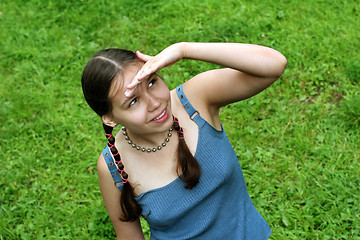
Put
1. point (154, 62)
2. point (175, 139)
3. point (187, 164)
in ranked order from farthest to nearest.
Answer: point (175, 139) → point (187, 164) → point (154, 62)

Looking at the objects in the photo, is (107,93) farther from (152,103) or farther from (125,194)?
(125,194)

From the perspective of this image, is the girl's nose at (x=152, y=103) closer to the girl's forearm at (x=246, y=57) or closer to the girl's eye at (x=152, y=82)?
the girl's eye at (x=152, y=82)

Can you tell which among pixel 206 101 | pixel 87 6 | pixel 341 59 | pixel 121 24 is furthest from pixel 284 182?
pixel 87 6

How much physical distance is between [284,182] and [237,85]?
196 cm

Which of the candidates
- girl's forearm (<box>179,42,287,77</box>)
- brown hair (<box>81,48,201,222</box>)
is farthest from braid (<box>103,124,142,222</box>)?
girl's forearm (<box>179,42,287,77</box>)

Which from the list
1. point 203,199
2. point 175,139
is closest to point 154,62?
point 175,139

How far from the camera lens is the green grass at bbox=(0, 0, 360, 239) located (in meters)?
3.68

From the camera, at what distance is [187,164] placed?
2098 mm

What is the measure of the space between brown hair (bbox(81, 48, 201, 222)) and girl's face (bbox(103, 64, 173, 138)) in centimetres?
4

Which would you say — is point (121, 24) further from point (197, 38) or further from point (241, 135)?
point (241, 135)

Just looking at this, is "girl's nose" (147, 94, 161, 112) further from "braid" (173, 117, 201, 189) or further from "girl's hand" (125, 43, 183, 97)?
"braid" (173, 117, 201, 189)

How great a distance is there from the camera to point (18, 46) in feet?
18.7

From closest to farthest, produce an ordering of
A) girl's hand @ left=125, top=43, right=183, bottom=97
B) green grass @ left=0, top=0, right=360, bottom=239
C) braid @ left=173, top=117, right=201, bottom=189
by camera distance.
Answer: girl's hand @ left=125, top=43, right=183, bottom=97 < braid @ left=173, top=117, right=201, bottom=189 < green grass @ left=0, top=0, right=360, bottom=239

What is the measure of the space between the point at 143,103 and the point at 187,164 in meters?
0.40
